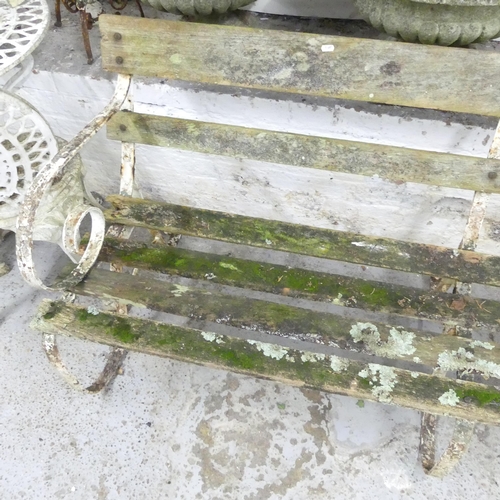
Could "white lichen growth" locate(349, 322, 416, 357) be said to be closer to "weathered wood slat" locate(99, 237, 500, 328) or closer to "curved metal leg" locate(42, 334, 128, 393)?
"weathered wood slat" locate(99, 237, 500, 328)

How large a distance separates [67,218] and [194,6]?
0.83 metres

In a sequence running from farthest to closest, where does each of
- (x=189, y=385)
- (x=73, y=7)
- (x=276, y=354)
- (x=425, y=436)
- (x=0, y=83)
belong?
1. (x=73, y=7)
2. (x=0, y=83)
3. (x=189, y=385)
4. (x=425, y=436)
5. (x=276, y=354)

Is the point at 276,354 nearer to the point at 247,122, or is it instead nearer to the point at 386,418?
the point at 386,418

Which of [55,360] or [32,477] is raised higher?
[55,360]

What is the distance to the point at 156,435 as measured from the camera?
171 cm

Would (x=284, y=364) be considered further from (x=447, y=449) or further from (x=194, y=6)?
(x=194, y=6)

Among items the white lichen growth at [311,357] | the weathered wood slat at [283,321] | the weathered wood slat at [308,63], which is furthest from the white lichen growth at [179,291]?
the weathered wood slat at [308,63]

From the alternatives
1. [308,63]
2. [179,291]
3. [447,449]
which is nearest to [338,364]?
[447,449]

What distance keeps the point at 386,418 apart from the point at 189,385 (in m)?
0.70

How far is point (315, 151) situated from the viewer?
1584mm

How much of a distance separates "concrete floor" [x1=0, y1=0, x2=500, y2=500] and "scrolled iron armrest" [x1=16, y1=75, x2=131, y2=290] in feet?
1.82

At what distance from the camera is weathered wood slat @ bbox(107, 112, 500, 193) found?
1521 millimetres

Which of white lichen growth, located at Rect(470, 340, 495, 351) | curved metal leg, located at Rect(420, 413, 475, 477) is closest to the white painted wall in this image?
white lichen growth, located at Rect(470, 340, 495, 351)

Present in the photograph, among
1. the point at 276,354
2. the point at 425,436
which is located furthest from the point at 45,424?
the point at 425,436
